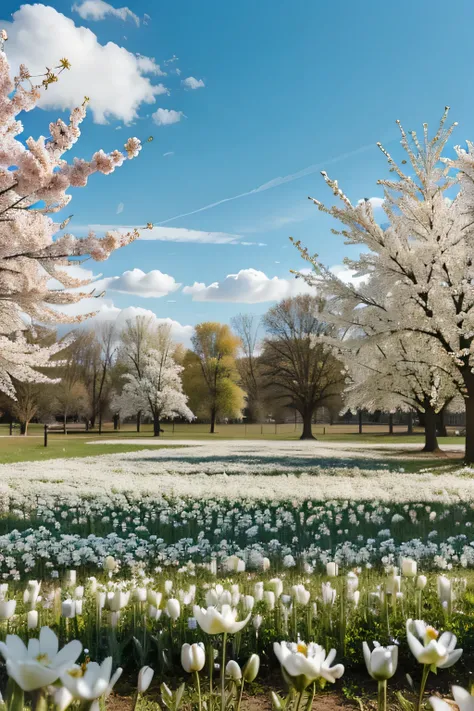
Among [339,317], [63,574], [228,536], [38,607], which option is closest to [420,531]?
[228,536]

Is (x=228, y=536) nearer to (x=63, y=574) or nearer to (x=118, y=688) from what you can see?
(x=63, y=574)

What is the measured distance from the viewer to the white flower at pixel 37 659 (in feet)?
5.29

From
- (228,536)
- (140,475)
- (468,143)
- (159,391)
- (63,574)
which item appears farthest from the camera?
(159,391)

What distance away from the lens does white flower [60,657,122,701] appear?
1666 mm

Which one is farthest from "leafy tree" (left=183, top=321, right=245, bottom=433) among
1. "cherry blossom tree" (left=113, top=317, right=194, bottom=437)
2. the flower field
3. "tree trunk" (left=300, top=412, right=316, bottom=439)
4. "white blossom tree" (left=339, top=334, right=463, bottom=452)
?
the flower field

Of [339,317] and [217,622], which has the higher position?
[339,317]

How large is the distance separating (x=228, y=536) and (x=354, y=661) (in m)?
4.93

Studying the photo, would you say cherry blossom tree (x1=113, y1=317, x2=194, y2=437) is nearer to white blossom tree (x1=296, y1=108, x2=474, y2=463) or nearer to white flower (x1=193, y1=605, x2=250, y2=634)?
white blossom tree (x1=296, y1=108, x2=474, y2=463)

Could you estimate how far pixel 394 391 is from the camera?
30.0 metres

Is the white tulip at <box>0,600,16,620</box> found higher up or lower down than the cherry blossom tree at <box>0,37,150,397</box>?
lower down

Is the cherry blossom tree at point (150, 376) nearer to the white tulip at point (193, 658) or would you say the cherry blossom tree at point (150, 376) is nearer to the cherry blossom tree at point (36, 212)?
the cherry blossom tree at point (36, 212)

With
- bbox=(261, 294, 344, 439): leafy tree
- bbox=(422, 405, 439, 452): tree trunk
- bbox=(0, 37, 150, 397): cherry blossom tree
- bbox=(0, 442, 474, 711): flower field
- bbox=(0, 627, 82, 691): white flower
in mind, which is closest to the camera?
bbox=(0, 627, 82, 691): white flower

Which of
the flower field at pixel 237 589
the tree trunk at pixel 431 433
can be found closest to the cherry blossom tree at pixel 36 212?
the flower field at pixel 237 589

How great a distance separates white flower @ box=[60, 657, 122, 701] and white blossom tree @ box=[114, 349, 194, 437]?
2127 inches
